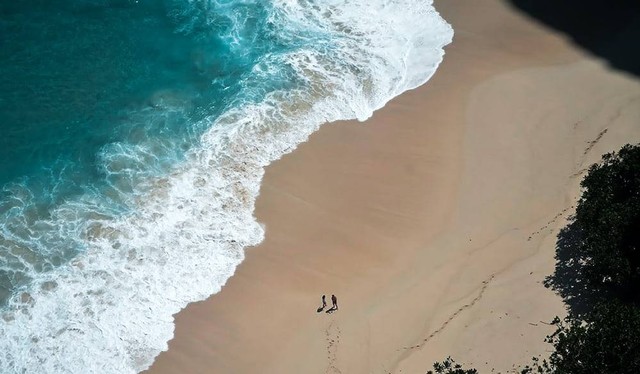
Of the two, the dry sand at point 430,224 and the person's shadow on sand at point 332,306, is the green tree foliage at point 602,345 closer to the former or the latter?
the dry sand at point 430,224

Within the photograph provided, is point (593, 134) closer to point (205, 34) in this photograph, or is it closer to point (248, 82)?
point (248, 82)

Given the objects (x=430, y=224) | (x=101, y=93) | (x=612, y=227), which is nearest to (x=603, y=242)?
(x=612, y=227)

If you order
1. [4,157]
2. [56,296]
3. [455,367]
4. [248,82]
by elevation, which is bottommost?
[56,296]

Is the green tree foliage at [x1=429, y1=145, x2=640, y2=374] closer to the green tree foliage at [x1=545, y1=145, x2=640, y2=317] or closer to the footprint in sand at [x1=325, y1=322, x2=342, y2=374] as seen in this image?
the green tree foliage at [x1=545, y1=145, x2=640, y2=317]

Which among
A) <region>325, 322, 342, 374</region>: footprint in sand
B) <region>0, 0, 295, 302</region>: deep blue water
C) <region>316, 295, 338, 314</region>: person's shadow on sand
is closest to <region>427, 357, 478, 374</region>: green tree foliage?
<region>325, 322, 342, 374</region>: footprint in sand

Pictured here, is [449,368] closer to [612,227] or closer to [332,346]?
[332,346]

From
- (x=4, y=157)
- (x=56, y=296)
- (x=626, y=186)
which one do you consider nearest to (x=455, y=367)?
(x=626, y=186)
